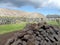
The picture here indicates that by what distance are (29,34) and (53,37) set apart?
9.38 ft

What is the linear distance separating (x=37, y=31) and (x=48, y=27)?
6.06 feet

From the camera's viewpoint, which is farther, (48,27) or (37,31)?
(48,27)

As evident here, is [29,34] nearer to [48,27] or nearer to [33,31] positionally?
[33,31]

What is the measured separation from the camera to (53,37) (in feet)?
58.0

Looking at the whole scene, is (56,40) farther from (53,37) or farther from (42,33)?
(42,33)

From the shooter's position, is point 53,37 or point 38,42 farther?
point 53,37

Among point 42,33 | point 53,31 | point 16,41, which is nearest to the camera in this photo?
point 16,41

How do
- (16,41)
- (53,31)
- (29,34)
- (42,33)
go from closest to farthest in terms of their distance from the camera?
(16,41) < (29,34) < (42,33) < (53,31)

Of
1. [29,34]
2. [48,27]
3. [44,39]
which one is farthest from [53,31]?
[29,34]

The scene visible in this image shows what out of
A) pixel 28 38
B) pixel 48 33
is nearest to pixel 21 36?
pixel 28 38

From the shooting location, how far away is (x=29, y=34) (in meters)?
15.8

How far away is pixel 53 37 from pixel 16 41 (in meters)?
4.26

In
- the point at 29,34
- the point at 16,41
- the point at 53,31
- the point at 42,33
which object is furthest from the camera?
the point at 53,31

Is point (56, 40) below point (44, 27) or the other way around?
below
